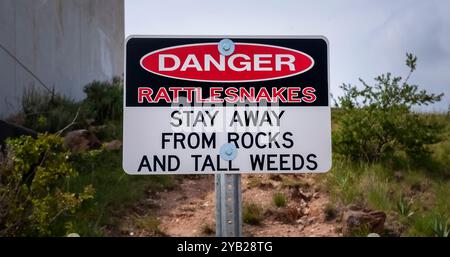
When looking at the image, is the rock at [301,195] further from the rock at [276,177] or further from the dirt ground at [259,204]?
the rock at [276,177]

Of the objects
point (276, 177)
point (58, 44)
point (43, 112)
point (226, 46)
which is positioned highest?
point (58, 44)

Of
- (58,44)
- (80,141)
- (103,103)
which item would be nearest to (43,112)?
(80,141)

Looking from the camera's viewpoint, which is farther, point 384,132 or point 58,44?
point 58,44

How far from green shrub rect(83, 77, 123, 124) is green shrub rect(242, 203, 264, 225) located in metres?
5.49

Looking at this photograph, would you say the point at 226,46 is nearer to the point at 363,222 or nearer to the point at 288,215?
the point at 363,222

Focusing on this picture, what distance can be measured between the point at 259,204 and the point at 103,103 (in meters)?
6.44

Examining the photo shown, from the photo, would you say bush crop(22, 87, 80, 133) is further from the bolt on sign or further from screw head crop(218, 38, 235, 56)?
screw head crop(218, 38, 235, 56)

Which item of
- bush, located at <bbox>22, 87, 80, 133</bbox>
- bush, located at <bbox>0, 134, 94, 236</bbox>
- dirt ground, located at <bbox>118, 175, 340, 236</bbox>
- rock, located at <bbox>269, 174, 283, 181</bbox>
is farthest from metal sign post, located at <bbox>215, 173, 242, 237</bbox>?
bush, located at <bbox>22, 87, 80, 133</bbox>

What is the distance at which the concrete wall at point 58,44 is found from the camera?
959 cm

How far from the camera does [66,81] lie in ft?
42.2

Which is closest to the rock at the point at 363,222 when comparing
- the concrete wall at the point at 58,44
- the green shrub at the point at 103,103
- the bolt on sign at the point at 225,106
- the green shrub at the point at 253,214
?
the green shrub at the point at 253,214

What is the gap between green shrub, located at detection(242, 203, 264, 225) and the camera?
22.6 ft

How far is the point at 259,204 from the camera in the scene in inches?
292

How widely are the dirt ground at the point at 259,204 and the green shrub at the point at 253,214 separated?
Answer: 0.06 meters
